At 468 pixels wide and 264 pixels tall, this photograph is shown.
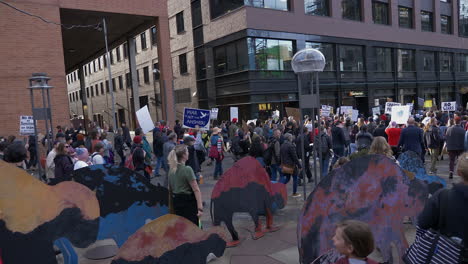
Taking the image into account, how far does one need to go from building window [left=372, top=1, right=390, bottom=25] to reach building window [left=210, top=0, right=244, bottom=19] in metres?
15.0

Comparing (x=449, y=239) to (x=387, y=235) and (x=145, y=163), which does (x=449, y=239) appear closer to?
(x=387, y=235)

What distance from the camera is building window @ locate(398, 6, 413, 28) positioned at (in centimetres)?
3466

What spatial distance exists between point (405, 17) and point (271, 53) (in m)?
18.9

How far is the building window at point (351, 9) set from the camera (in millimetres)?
30047

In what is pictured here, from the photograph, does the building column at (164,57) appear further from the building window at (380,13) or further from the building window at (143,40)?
the building window at (380,13)

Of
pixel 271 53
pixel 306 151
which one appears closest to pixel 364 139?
pixel 306 151

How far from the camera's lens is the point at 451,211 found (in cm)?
290

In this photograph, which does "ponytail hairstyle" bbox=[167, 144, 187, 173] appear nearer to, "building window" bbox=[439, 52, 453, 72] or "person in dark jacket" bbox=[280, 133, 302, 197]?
"person in dark jacket" bbox=[280, 133, 302, 197]

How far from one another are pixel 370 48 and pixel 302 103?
27870mm

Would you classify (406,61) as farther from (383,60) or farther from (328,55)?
(328,55)

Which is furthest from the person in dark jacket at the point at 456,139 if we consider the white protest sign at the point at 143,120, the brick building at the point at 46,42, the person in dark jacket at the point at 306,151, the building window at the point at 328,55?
the building window at the point at 328,55

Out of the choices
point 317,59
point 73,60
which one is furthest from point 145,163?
point 73,60

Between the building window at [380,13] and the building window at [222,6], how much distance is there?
15002 millimetres

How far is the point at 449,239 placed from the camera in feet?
9.32
